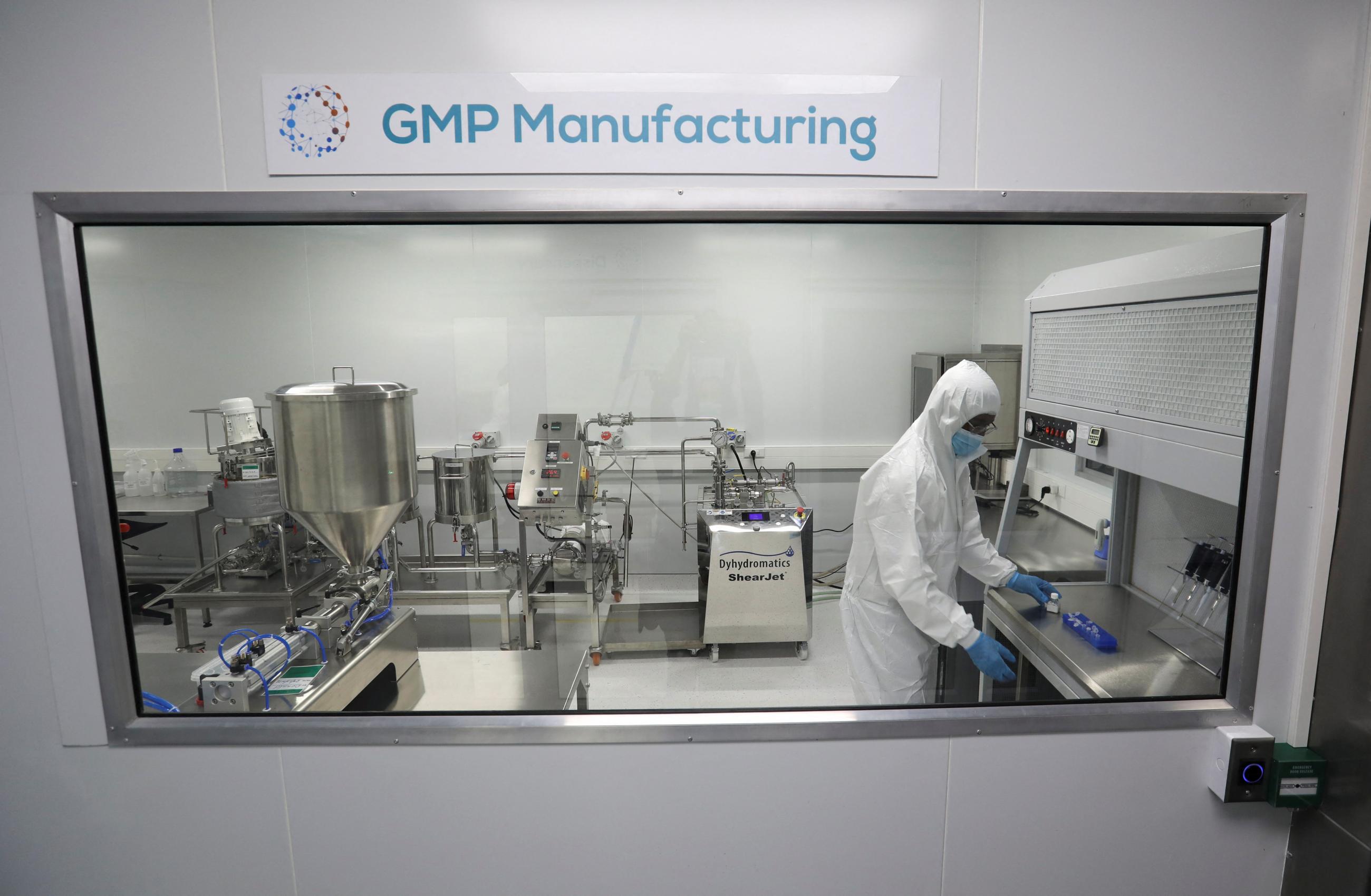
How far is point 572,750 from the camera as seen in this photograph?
1.04 meters

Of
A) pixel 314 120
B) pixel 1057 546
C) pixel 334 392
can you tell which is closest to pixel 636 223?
pixel 314 120

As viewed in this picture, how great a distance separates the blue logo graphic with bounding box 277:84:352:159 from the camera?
92 cm

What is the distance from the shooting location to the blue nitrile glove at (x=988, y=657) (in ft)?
4.53

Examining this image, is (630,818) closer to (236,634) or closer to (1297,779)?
(236,634)

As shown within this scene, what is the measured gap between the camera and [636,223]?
3.24 ft

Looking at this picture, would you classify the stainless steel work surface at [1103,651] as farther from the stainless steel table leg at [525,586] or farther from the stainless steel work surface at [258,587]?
the stainless steel work surface at [258,587]

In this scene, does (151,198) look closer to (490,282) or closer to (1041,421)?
(490,282)

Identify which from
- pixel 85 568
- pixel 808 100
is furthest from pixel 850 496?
pixel 85 568

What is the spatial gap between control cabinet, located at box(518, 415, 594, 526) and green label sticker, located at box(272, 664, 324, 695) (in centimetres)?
73

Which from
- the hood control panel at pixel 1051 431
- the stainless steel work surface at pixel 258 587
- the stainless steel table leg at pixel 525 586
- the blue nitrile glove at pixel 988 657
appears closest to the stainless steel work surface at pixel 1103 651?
the blue nitrile glove at pixel 988 657

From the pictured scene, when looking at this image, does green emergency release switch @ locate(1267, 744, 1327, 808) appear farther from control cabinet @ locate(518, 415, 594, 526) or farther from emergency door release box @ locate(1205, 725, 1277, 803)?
control cabinet @ locate(518, 415, 594, 526)

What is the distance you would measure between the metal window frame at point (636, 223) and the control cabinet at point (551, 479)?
0.91 m

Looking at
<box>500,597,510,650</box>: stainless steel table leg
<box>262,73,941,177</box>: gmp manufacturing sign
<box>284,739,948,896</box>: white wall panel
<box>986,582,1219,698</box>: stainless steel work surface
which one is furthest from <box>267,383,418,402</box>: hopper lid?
<box>986,582,1219,698</box>: stainless steel work surface

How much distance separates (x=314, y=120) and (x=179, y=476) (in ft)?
3.69
